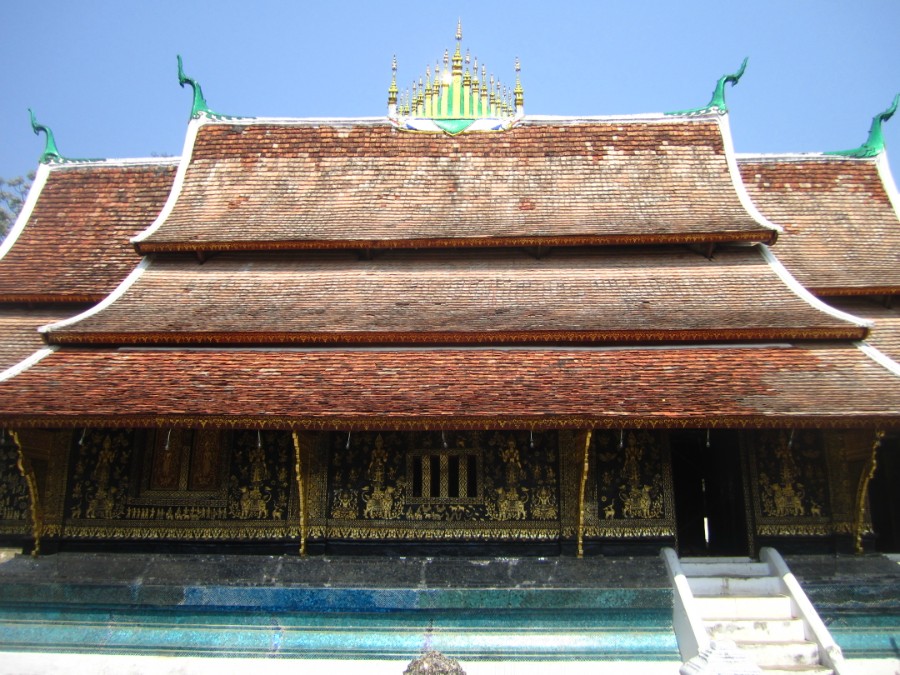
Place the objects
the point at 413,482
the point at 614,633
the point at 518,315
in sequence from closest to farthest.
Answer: the point at 614,633
the point at 413,482
the point at 518,315

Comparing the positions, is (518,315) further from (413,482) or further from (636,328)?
(413,482)

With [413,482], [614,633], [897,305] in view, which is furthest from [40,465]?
[897,305]

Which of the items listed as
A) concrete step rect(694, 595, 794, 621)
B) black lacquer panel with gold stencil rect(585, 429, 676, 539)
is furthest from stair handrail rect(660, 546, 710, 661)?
black lacquer panel with gold stencil rect(585, 429, 676, 539)

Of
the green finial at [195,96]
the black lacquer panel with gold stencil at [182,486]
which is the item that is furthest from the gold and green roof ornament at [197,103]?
the black lacquer panel with gold stencil at [182,486]

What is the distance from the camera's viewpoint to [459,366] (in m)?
8.90

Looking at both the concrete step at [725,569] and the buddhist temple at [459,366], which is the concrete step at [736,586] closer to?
the concrete step at [725,569]

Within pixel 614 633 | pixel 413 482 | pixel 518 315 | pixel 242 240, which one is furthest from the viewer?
pixel 242 240

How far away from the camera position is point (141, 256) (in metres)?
11.5

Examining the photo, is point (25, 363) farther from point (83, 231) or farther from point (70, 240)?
point (83, 231)

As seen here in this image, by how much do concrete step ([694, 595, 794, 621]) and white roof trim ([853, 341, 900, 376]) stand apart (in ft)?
9.02

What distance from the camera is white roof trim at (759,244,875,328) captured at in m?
9.08

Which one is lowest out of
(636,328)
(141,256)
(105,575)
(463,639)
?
(463,639)

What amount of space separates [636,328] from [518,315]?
1436mm

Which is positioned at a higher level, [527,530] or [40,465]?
[40,465]
